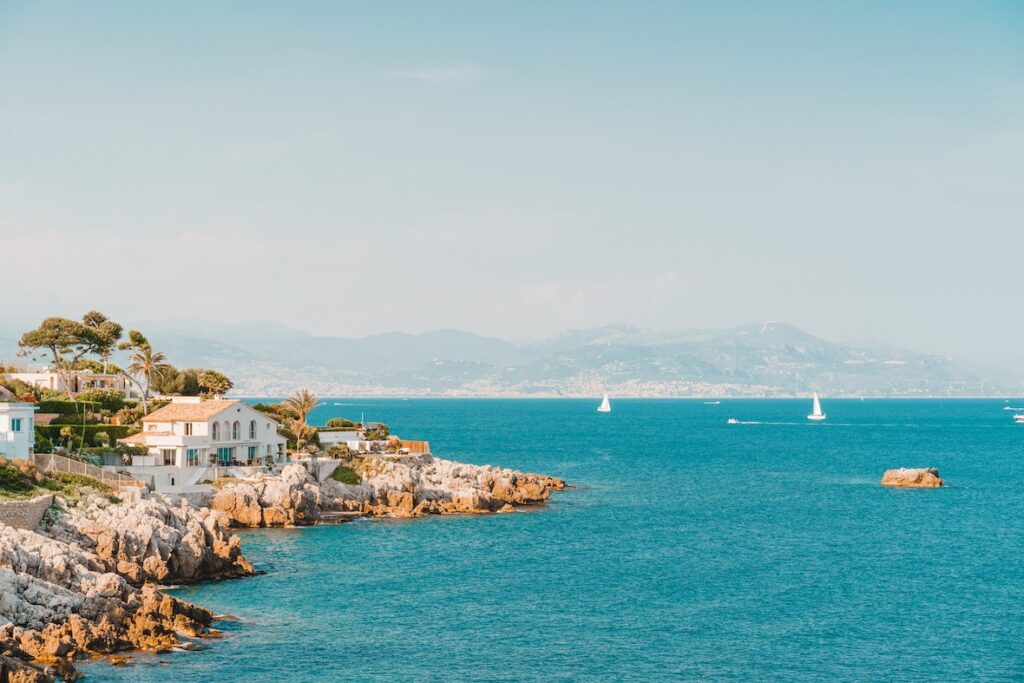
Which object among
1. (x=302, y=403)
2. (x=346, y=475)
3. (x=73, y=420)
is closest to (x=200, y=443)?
(x=73, y=420)

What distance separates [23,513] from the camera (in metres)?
56.7

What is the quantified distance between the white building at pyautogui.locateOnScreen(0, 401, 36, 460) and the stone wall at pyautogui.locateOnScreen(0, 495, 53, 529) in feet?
44.1

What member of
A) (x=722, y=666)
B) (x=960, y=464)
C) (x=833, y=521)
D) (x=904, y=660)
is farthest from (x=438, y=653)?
(x=960, y=464)

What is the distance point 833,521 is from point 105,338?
7846cm

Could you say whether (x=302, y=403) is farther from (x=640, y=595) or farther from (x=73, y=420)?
(x=640, y=595)

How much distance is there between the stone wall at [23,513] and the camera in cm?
5575

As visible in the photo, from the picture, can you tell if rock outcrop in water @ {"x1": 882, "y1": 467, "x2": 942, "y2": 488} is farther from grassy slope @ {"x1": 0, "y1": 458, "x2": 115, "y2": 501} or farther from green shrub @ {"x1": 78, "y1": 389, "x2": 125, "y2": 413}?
grassy slope @ {"x1": 0, "y1": 458, "x2": 115, "y2": 501}

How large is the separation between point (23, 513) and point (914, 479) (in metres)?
91.6

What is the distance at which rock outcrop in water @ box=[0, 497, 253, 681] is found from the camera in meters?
43.2

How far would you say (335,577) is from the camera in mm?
62281

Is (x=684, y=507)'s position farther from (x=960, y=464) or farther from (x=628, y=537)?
(x=960, y=464)

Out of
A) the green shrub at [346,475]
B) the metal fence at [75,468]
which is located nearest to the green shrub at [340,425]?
the green shrub at [346,475]

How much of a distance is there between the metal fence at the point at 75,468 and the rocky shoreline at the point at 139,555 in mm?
4299

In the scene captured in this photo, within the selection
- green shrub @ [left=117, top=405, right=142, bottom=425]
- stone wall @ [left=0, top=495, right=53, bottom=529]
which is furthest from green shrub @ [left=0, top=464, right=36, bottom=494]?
green shrub @ [left=117, top=405, right=142, bottom=425]
